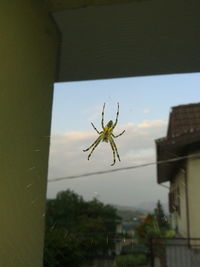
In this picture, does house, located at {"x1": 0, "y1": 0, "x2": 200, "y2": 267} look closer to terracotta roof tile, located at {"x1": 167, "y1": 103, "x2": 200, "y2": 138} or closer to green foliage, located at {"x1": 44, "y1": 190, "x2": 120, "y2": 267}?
green foliage, located at {"x1": 44, "y1": 190, "x2": 120, "y2": 267}

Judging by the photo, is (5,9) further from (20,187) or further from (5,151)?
(20,187)

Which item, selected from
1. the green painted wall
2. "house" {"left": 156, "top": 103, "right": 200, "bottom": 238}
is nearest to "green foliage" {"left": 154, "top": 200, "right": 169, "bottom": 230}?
"house" {"left": 156, "top": 103, "right": 200, "bottom": 238}

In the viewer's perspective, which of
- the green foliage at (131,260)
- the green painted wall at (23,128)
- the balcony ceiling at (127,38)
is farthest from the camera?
the green foliage at (131,260)

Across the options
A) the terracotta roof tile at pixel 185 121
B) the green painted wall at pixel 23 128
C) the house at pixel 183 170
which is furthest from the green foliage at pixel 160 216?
the green painted wall at pixel 23 128

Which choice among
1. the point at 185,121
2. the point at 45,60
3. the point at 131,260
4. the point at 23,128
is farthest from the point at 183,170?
the point at 23,128

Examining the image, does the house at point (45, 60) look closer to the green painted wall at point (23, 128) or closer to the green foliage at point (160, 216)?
the green painted wall at point (23, 128)

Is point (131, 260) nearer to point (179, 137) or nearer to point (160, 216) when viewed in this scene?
point (160, 216)
